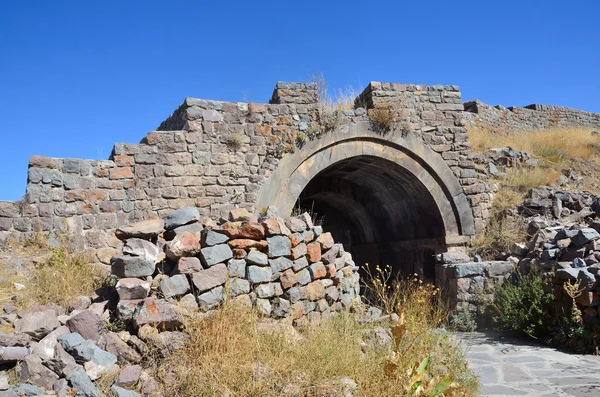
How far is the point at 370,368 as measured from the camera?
346 cm

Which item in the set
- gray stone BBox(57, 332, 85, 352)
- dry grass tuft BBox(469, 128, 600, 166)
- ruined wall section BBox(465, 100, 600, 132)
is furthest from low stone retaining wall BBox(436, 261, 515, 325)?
ruined wall section BBox(465, 100, 600, 132)

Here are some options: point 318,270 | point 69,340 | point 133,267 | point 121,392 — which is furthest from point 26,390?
point 318,270

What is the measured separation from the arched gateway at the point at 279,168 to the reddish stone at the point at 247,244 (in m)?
1.99

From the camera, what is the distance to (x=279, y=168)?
23.9ft

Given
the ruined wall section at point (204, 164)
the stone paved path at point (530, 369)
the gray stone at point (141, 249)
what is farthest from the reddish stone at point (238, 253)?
the ruined wall section at point (204, 164)

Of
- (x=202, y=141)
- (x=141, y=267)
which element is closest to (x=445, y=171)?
(x=202, y=141)

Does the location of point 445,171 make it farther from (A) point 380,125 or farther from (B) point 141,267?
(B) point 141,267

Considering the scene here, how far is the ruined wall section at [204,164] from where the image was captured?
6.04 meters

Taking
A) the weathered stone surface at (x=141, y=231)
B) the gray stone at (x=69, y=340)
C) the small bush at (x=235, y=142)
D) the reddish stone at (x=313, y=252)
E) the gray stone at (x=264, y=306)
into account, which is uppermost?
the small bush at (x=235, y=142)

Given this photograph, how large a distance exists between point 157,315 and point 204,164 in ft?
12.1

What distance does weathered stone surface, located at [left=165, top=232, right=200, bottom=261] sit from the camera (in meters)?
4.02

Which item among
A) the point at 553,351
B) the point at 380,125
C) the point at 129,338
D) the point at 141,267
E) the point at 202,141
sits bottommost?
the point at 553,351

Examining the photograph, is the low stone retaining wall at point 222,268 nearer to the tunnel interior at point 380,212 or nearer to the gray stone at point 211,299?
the gray stone at point 211,299

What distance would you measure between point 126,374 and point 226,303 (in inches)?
36.8
